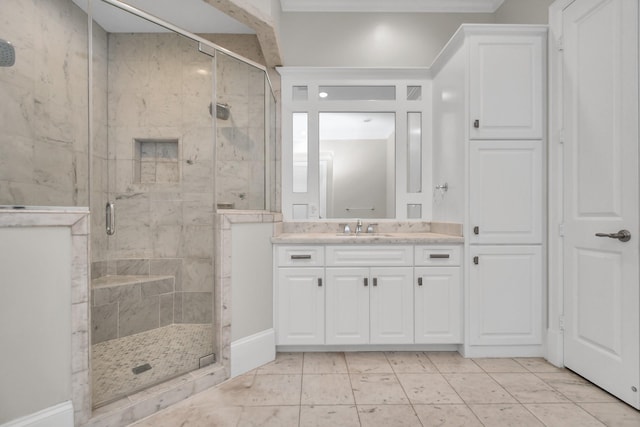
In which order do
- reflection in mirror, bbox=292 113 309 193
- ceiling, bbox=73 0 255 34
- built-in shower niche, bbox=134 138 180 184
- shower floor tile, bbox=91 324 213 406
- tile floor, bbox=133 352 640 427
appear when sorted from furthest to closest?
reflection in mirror, bbox=292 113 309 193 < built-in shower niche, bbox=134 138 180 184 < ceiling, bbox=73 0 255 34 < shower floor tile, bbox=91 324 213 406 < tile floor, bbox=133 352 640 427

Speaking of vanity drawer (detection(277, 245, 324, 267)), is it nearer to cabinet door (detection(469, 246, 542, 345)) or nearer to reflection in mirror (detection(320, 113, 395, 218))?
reflection in mirror (detection(320, 113, 395, 218))

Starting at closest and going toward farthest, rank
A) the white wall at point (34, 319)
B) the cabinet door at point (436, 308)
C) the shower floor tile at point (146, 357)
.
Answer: the white wall at point (34, 319)
the shower floor tile at point (146, 357)
the cabinet door at point (436, 308)

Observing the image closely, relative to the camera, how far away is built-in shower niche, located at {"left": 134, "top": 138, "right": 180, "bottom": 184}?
2.76 m

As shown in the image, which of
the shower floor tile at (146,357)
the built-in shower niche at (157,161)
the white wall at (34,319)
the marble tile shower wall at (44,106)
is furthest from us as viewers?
the built-in shower niche at (157,161)

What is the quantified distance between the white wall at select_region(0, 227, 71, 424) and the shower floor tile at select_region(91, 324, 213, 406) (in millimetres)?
313

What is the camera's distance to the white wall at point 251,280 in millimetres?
2195

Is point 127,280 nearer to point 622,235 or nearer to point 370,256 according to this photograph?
point 370,256

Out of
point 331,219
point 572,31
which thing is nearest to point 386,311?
point 331,219

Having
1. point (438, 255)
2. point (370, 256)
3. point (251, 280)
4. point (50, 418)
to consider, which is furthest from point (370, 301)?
point (50, 418)

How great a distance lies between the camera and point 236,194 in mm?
2385

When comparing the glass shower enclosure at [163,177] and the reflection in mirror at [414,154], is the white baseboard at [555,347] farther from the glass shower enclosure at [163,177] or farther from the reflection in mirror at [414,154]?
the glass shower enclosure at [163,177]

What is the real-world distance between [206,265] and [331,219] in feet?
3.88

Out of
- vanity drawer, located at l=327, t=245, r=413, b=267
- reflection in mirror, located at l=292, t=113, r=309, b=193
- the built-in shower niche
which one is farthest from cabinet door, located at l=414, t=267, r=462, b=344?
the built-in shower niche

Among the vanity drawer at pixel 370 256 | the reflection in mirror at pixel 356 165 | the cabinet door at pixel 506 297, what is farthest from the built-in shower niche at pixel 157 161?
the cabinet door at pixel 506 297
